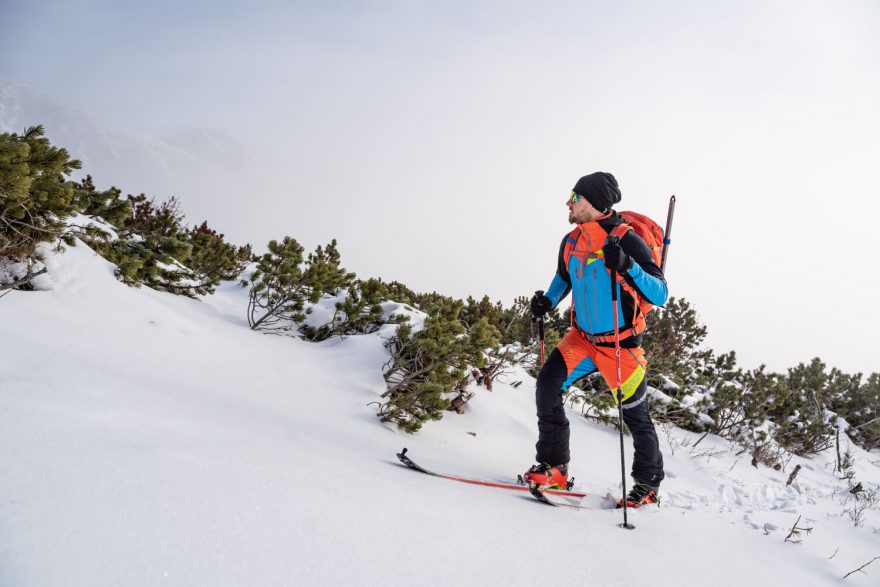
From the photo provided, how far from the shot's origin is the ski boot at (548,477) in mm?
2785

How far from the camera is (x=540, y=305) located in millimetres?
3205

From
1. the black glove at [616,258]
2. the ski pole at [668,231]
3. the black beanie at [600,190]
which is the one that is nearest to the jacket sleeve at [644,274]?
the black glove at [616,258]

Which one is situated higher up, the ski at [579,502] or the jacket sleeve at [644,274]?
the jacket sleeve at [644,274]

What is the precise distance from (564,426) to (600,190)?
1701mm

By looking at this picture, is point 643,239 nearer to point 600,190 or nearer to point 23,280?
point 600,190

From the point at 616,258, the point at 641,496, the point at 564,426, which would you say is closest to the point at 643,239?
the point at 616,258

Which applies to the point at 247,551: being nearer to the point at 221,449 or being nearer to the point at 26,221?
A: the point at 221,449

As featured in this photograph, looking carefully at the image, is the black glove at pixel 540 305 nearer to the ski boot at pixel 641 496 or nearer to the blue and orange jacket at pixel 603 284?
the blue and orange jacket at pixel 603 284

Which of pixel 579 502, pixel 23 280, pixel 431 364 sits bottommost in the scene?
pixel 579 502

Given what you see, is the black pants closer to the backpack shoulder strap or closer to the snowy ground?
the snowy ground

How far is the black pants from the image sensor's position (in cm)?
278

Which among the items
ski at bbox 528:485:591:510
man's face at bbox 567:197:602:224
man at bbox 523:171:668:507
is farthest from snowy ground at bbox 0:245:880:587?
man's face at bbox 567:197:602:224

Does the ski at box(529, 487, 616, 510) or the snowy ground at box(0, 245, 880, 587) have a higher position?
the snowy ground at box(0, 245, 880, 587)

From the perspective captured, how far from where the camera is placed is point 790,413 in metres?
8.30
